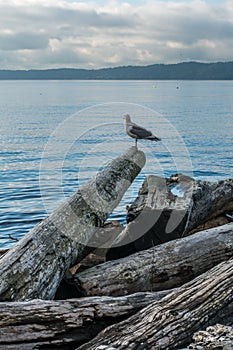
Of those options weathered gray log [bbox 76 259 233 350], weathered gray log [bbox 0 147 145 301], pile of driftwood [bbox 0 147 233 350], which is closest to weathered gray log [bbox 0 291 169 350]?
pile of driftwood [bbox 0 147 233 350]

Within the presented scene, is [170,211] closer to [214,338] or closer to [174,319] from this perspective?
[174,319]

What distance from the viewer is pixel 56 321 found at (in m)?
5.06

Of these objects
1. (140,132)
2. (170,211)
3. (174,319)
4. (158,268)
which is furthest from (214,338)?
(140,132)

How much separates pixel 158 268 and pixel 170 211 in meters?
2.24

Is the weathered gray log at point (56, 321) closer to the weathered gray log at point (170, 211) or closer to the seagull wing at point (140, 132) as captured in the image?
the weathered gray log at point (170, 211)

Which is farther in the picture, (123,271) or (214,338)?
(123,271)

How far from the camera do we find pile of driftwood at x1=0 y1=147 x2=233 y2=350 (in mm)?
4949

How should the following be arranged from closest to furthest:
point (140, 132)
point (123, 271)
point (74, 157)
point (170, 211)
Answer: point (123, 271) < point (170, 211) < point (140, 132) < point (74, 157)

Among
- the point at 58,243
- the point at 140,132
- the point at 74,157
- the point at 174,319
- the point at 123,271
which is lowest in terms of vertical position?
the point at 74,157

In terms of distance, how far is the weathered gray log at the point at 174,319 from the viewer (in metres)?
4.68

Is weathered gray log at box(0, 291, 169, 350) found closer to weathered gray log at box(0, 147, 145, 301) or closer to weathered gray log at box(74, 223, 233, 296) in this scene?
weathered gray log at box(0, 147, 145, 301)

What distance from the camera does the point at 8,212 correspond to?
18.0 meters

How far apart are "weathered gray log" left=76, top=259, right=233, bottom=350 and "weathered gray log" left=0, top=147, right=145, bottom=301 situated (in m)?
1.44

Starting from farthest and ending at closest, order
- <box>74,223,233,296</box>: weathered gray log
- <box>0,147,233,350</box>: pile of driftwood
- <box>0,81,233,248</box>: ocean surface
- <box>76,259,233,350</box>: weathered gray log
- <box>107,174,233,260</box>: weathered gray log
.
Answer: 1. <box>0,81,233,248</box>: ocean surface
2. <box>107,174,233,260</box>: weathered gray log
3. <box>74,223,233,296</box>: weathered gray log
4. <box>0,147,233,350</box>: pile of driftwood
5. <box>76,259,233,350</box>: weathered gray log
